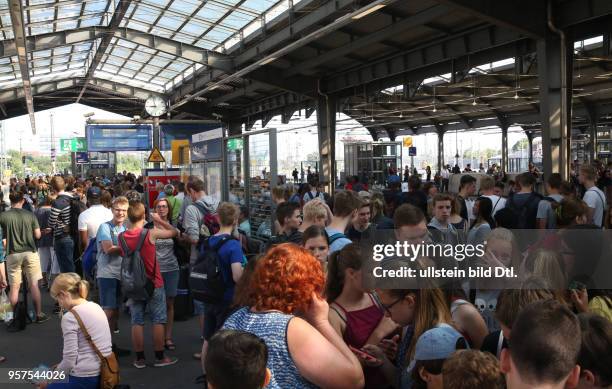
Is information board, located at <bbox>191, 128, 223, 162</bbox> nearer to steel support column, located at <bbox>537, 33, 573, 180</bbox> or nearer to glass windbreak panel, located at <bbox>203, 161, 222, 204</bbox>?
glass windbreak panel, located at <bbox>203, 161, 222, 204</bbox>

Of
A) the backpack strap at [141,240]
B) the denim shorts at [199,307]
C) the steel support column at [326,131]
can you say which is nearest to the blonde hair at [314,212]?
the denim shorts at [199,307]

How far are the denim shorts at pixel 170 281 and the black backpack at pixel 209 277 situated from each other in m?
1.75

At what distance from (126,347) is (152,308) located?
3.95 feet

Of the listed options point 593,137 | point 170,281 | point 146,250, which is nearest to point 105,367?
point 146,250

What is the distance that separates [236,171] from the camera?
36.4 ft

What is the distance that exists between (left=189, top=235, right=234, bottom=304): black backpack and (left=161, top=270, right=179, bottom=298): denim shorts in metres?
1.75

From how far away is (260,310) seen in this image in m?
2.48

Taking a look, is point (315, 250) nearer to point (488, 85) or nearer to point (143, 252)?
point (143, 252)

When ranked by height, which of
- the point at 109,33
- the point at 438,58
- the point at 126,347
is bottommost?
the point at 126,347

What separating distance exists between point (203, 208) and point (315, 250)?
12.0ft

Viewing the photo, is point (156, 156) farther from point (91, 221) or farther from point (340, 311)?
point (340, 311)

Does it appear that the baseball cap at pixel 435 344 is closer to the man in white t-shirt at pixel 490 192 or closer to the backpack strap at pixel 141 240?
the backpack strap at pixel 141 240

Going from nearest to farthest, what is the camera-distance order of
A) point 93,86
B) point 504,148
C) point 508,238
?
point 508,238 < point 93,86 < point 504,148

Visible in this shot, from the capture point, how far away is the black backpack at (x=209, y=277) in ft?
15.9
